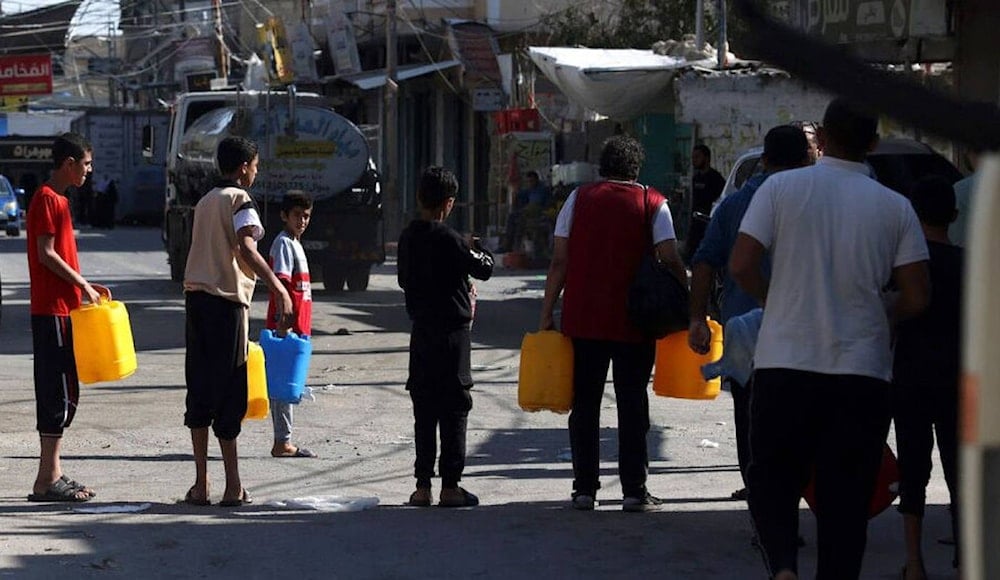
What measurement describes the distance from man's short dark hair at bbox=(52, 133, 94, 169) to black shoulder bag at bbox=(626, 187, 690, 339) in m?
2.80

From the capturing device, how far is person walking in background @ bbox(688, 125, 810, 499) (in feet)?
22.8

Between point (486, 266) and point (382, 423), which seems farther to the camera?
point (382, 423)

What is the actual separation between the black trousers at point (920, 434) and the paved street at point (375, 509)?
1.71 ft

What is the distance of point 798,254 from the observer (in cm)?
559

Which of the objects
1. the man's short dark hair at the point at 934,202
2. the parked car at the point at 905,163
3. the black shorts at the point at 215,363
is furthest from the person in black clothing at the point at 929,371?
the parked car at the point at 905,163

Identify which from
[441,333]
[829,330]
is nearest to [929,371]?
[829,330]

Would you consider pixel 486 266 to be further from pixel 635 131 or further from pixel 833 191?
pixel 635 131

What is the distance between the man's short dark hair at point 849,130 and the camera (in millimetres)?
5613

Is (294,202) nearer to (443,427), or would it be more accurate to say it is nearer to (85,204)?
(443,427)

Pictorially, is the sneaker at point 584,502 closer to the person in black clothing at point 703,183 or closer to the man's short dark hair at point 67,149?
the man's short dark hair at point 67,149

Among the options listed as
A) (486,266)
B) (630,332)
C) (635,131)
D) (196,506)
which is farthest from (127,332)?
(635,131)

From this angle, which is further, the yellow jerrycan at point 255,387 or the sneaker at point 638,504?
the yellow jerrycan at point 255,387

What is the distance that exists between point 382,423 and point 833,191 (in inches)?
251

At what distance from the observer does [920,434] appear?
6.60 metres
